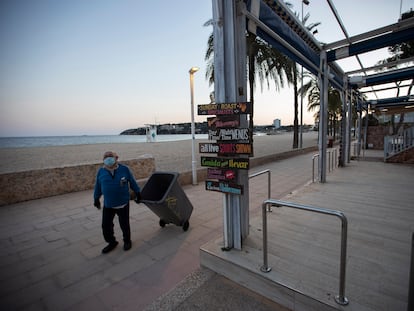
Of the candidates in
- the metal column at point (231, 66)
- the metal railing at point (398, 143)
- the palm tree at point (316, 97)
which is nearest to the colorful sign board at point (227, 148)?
the metal column at point (231, 66)

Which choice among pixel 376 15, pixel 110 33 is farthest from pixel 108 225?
pixel 110 33

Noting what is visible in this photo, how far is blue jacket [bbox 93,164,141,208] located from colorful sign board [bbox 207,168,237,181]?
141 cm

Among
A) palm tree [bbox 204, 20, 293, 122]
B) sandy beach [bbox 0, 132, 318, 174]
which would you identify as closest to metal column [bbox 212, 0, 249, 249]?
sandy beach [bbox 0, 132, 318, 174]

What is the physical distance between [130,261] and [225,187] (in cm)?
171

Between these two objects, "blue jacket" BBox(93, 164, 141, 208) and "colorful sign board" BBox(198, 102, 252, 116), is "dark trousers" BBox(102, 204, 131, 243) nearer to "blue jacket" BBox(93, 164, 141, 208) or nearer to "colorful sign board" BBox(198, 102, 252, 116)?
"blue jacket" BBox(93, 164, 141, 208)

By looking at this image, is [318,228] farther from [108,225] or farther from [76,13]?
[76,13]

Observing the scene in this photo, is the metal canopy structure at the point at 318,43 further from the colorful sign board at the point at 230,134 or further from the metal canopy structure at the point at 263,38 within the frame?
the colorful sign board at the point at 230,134

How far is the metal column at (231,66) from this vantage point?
2.36 metres

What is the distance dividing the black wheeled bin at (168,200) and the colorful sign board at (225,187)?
103cm

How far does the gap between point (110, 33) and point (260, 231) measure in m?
8.15

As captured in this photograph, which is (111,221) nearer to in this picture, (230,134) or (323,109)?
(230,134)

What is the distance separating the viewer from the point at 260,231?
304cm

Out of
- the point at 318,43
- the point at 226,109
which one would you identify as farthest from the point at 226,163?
the point at 318,43

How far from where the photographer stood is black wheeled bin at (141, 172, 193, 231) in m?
3.25
